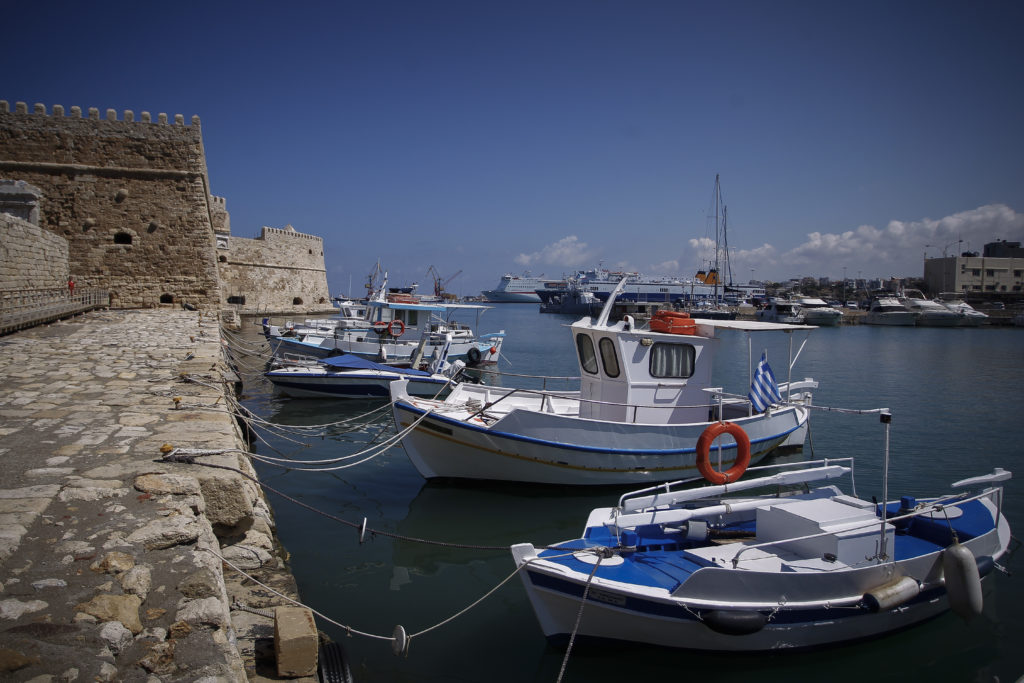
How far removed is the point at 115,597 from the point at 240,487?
1.85 metres

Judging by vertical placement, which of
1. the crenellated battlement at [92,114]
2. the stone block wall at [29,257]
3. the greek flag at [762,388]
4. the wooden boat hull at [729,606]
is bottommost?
the wooden boat hull at [729,606]

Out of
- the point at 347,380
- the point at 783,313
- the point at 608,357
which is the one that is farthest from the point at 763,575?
the point at 783,313

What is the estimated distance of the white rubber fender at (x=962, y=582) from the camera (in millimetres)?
5000

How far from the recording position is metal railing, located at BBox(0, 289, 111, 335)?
11922mm

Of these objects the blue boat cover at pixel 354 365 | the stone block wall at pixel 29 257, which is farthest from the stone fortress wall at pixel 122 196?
the blue boat cover at pixel 354 365

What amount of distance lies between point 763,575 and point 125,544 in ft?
14.3

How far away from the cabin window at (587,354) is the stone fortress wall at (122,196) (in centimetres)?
1533

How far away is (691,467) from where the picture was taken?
9.97m

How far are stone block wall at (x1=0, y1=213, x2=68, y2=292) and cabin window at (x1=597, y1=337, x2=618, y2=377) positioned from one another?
11.9m

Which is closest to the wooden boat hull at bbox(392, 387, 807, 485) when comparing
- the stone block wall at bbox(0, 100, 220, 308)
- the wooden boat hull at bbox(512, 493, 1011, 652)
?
the wooden boat hull at bbox(512, 493, 1011, 652)

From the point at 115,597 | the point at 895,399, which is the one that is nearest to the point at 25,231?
the point at 115,597

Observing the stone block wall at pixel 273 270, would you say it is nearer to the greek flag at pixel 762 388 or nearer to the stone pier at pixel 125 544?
the stone pier at pixel 125 544

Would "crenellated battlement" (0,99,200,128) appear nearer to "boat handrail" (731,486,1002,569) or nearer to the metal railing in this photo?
the metal railing

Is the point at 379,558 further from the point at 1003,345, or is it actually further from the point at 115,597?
the point at 1003,345
